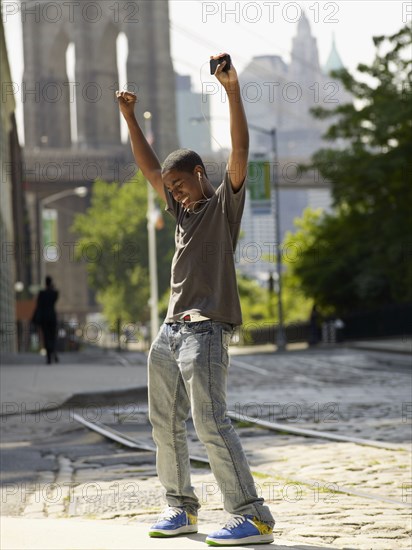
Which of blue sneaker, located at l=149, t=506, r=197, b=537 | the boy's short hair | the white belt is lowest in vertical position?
blue sneaker, located at l=149, t=506, r=197, b=537

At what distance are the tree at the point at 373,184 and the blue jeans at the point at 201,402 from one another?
36.7 meters

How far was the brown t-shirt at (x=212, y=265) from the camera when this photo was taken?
206 inches

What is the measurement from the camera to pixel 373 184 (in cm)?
4341

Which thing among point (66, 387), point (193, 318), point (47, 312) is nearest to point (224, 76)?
point (193, 318)

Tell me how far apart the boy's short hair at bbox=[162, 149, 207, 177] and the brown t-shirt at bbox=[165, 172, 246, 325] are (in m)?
0.16

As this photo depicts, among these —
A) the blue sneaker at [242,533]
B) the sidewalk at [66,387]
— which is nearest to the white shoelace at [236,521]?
the blue sneaker at [242,533]

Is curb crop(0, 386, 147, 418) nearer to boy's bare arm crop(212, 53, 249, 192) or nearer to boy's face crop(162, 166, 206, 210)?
boy's face crop(162, 166, 206, 210)

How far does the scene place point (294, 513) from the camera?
6641 mm

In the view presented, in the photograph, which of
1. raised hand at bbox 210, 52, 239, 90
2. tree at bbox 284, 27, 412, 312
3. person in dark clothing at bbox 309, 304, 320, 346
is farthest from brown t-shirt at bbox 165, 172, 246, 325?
person in dark clothing at bbox 309, 304, 320, 346

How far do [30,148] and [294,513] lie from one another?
5458 inches

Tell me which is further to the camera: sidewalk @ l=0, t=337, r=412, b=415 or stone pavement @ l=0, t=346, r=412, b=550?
sidewalk @ l=0, t=337, r=412, b=415

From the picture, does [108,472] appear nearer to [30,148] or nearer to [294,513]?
[294,513]

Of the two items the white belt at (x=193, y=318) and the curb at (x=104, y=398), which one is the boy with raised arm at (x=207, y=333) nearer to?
the white belt at (x=193, y=318)

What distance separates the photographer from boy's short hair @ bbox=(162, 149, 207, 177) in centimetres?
528
